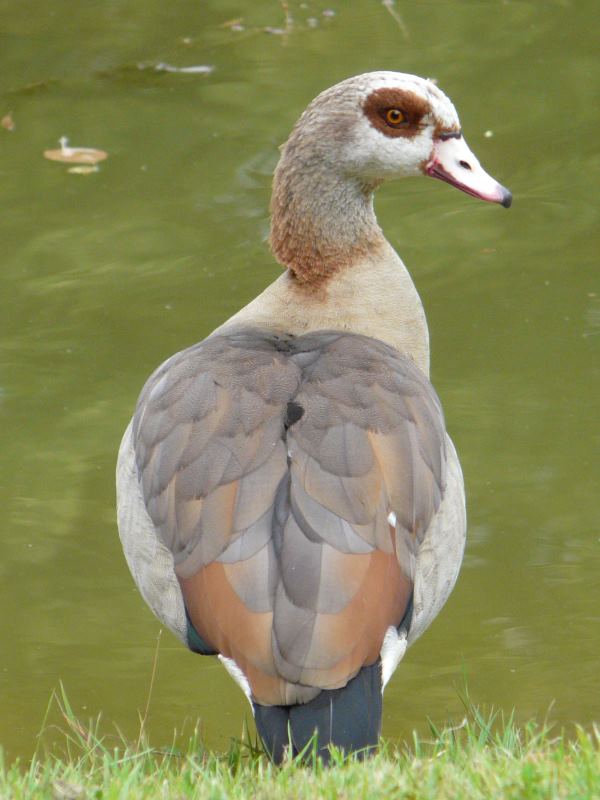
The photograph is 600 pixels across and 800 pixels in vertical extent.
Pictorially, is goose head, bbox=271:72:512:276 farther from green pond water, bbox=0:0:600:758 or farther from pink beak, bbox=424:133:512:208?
green pond water, bbox=0:0:600:758

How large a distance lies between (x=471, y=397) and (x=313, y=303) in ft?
6.71

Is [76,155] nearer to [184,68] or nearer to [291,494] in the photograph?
[184,68]

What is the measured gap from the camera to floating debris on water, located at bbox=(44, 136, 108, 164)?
30.9 ft

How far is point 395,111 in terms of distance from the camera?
16.8ft

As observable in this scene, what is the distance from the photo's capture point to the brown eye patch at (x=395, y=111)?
5.10 m

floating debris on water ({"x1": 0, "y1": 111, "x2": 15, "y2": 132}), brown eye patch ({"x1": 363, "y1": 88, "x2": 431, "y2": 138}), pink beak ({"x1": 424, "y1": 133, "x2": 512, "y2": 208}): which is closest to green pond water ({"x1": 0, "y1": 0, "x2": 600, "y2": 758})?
floating debris on water ({"x1": 0, "y1": 111, "x2": 15, "y2": 132})

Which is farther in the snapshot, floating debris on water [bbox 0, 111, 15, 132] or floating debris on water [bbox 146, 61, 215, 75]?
floating debris on water [bbox 146, 61, 215, 75]

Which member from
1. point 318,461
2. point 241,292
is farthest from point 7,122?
point 318,461

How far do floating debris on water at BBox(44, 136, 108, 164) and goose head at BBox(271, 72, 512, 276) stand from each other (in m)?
4.24

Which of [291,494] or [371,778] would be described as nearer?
[371,778]

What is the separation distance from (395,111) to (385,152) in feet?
0.48

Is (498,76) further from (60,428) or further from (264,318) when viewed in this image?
(264,318)

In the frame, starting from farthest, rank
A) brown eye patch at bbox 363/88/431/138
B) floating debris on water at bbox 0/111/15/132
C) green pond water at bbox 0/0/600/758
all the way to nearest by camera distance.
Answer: floating debris on water at bbox 0/111/15/132, green pond water at bbox 0/0/600/758, brown eye patch at bbox 363/88/431/138

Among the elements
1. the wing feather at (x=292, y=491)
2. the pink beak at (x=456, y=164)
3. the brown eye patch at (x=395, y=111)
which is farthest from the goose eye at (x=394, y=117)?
the wing feather at (x=292, y=491)
